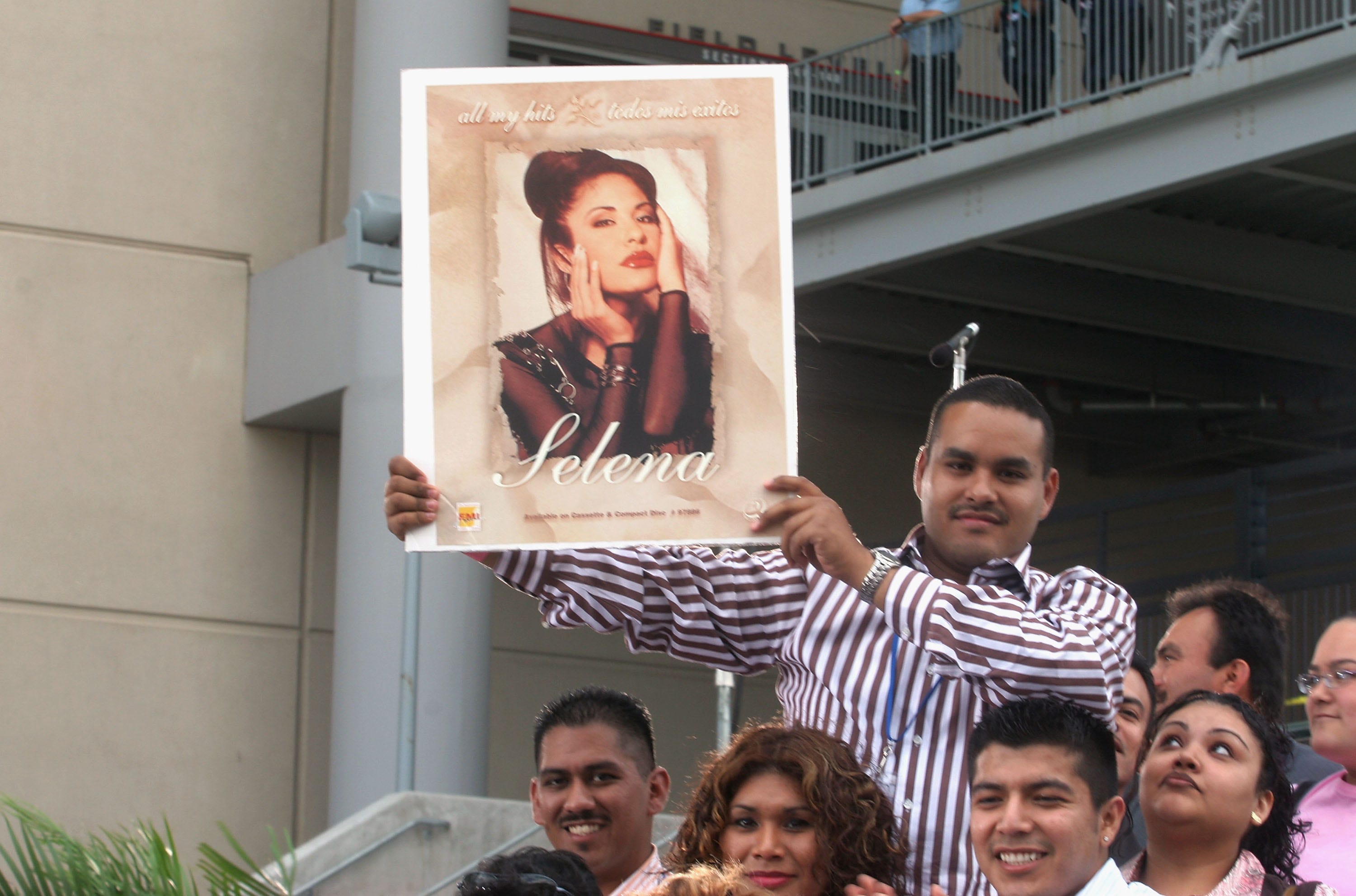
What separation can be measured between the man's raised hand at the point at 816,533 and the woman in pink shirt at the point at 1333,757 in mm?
1435

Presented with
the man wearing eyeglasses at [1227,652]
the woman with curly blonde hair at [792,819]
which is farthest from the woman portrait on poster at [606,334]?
the man wearing eyeglasses at [1227,652]

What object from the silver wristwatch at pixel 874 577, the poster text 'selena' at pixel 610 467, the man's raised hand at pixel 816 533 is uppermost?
the poster text 'selena' at pixel 610 467

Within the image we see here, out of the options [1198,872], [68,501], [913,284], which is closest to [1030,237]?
[913,284]

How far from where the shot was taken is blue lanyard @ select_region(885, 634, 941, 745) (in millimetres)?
3254

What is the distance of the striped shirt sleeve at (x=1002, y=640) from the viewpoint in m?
2.95

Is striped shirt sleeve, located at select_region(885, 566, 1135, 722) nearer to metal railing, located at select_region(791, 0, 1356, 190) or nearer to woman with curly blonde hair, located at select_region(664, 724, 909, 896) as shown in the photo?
woman with curly blonde hair, located at select_region(664, 724, 909, 896)

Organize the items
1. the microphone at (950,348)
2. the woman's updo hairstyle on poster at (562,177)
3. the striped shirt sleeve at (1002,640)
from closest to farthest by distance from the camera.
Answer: the striped shirt sleeve at (1002,640) → the woman's updo hairstyle on poster at (562,177) → the microphone at (950,348)

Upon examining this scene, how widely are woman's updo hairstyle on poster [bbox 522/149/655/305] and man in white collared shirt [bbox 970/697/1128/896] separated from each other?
1084 millimetres

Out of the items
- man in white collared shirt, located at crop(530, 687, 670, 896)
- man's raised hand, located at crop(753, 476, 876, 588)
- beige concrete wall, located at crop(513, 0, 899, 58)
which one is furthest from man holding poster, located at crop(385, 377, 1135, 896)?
beige concrete wall, located at crop(513, 0, 899, 58)

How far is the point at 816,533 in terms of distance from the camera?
2949 millimetres

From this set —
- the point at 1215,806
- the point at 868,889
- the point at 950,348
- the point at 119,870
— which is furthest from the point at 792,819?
the point at 950,348

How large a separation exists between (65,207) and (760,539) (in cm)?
877

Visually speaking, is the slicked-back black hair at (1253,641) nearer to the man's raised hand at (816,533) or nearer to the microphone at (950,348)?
the microphone at (950,348)

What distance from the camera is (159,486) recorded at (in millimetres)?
10938
